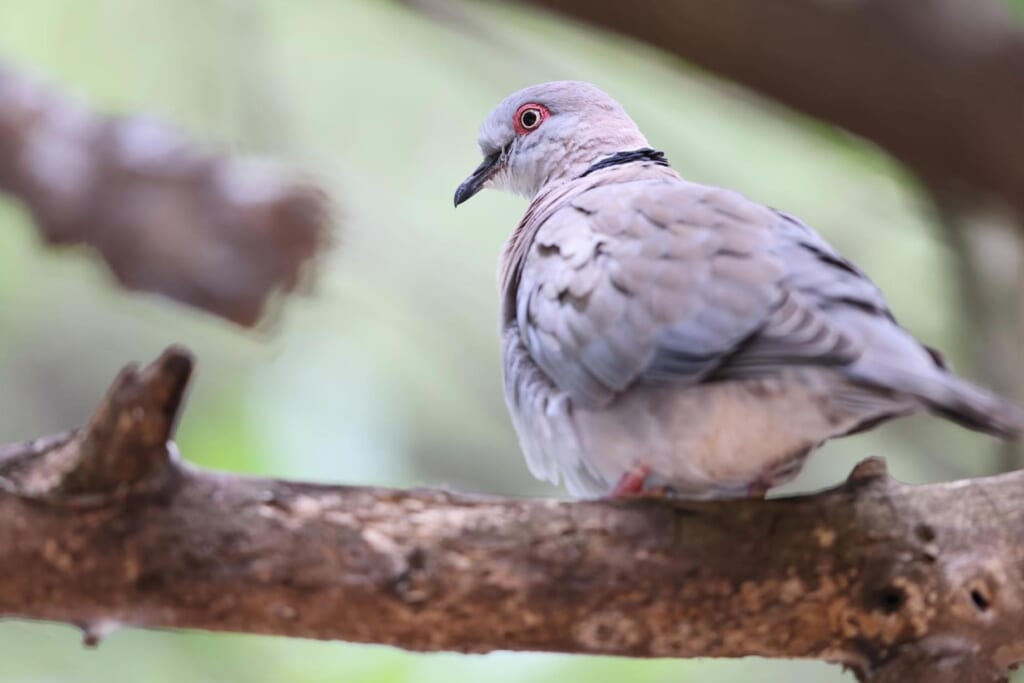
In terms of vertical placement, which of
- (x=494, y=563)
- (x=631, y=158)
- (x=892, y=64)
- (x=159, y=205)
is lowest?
(x=159, y=205)

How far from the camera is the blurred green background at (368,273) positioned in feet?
15.4

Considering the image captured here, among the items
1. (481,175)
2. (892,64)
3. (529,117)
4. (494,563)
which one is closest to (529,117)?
(529,117)

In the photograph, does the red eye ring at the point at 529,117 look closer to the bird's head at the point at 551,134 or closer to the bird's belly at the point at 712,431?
the bird's head at the point at 551,134

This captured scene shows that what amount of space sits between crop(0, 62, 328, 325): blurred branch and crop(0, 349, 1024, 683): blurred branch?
134 cm

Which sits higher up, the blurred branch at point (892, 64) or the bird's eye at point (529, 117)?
the blurred branch at point (892, 64)

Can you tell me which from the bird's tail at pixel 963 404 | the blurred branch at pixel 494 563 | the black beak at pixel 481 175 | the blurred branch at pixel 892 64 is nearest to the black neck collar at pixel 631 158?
the blurred branch at pixel 892 64

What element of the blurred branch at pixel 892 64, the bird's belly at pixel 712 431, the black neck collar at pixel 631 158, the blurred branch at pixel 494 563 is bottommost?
the blurred branch at pixel 494 563

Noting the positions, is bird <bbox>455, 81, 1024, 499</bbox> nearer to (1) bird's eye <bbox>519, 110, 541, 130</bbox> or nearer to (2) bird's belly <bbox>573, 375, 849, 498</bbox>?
(2) bird's belly <bbox>573, 375, 849, 498</bbox>

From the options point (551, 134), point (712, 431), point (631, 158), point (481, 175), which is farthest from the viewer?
point (481, 175)

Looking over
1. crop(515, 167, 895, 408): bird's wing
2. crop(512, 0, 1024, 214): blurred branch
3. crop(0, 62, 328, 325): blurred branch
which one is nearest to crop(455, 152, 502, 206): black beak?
crop(0, 62, 328, 325): blurred branch

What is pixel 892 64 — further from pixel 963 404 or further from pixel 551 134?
pixel 963 404

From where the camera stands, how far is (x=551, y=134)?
3549 mm

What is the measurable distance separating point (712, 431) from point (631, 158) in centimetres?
109

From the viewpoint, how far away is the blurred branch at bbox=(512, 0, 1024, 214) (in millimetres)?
3049
